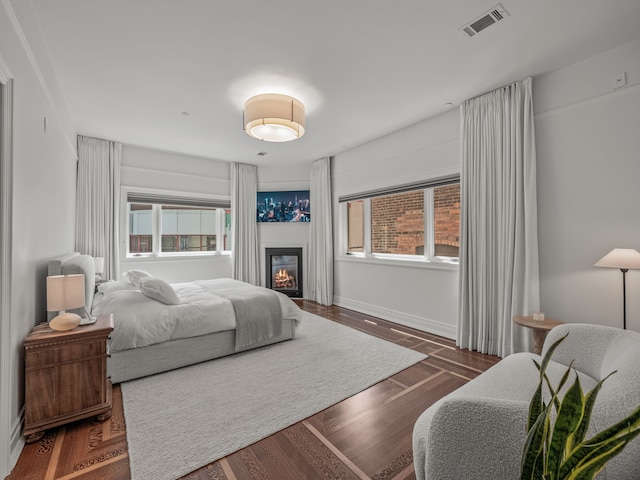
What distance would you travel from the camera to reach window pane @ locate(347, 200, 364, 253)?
5.16 m

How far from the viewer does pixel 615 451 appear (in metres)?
0.58

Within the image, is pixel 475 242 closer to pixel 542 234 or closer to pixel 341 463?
pixel 542 234

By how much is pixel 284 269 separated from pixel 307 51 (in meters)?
4.36

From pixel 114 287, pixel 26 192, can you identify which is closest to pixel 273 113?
pixel 26 192

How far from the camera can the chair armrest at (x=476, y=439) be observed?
0.93 metres

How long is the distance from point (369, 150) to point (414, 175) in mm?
1051

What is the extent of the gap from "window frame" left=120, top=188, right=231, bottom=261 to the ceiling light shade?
8.99 ft

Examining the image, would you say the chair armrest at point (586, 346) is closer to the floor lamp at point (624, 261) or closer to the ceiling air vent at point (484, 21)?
the floor lamp at point (624, 261)

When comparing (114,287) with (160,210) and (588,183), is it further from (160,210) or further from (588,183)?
(588,183)

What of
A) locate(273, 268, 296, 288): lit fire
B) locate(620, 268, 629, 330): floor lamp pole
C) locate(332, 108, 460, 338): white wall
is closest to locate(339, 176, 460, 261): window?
locate(332, 108, 460, 338): white wall

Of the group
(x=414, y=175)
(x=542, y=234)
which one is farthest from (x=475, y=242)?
(x=414, y=175)

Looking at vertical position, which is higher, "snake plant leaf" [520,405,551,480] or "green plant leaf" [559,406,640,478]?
"green plant leaf" [559,406,640,478]

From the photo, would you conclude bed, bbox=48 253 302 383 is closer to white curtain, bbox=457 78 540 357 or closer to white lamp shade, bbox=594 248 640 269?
white curtain, bbox=457 78 540 357

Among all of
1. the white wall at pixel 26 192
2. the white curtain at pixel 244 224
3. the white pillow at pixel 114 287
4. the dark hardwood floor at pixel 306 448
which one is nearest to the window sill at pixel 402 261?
the dark hardwood floor at pixel 306 448
